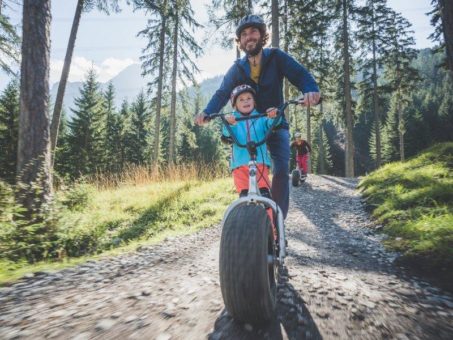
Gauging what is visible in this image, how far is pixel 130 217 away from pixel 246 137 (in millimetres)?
5709

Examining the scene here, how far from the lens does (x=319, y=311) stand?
238 centimetres

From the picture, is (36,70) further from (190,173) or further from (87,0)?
(87,0)

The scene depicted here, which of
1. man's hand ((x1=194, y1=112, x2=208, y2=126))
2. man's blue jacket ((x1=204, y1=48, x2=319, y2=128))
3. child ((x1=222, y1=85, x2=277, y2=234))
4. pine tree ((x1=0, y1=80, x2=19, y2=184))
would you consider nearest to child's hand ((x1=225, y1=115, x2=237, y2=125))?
child ((x1=222, y1=85, x2=277, y2=234))

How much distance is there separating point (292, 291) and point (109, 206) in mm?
7153

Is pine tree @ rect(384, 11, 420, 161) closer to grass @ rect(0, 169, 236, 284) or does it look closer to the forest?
the forest

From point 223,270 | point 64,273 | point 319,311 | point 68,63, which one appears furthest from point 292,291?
point 68,63

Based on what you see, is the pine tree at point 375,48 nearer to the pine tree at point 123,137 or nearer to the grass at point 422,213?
the grass at point 422,213

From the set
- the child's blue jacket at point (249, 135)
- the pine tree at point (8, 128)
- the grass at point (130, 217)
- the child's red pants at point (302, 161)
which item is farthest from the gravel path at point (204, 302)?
the pine tree at point (8, 128)

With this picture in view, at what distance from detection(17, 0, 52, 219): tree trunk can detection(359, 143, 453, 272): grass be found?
19.6 ft

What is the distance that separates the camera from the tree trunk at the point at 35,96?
18.2 ft

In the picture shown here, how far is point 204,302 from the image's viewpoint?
2.54 metres

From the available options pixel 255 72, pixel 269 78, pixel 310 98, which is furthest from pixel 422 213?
pixel 255 72

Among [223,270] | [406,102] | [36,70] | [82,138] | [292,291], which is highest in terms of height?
[406,102]

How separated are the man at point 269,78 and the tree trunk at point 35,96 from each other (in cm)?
393
